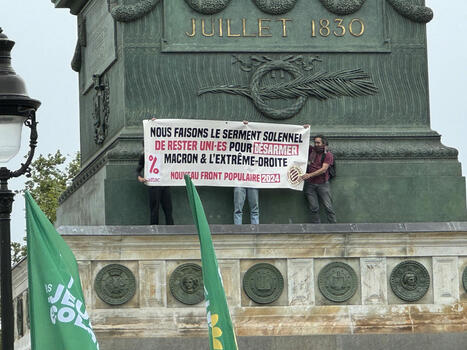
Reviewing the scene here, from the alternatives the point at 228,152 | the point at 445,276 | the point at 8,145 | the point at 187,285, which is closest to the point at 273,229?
the point at 187,285

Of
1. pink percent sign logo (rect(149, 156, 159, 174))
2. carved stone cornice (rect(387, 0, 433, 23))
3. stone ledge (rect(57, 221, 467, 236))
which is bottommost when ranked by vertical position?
stone ledge (rect(57, 221, 467, 236))

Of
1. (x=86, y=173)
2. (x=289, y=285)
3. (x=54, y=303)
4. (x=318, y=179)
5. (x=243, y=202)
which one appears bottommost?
(x=54, y=303)

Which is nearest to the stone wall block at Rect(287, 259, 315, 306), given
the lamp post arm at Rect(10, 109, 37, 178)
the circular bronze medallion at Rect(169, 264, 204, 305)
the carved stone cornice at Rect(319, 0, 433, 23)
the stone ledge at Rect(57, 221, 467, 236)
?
the stone ledge at Rect(57, 221, 467, 236)

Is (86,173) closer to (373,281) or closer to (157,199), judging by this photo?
(157,199)

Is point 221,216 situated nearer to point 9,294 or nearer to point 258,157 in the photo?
point 258,157

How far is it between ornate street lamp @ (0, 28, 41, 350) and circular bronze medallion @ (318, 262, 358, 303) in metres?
9.54

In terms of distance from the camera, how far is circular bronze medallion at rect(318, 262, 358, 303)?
26.6m

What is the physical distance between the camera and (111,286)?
25984 mm

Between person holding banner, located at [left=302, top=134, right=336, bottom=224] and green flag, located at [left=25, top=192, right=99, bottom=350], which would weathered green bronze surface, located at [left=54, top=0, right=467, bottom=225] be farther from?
green flag, located at [left=25, top=192, right=99, bottom=350]

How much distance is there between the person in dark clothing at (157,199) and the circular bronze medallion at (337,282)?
2509 millimetres

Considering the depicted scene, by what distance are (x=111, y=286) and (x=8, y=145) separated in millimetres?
9007

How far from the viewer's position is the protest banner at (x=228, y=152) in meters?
27.6

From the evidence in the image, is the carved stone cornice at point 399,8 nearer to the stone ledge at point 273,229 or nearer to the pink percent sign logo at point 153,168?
the stone ledge at point 273,229

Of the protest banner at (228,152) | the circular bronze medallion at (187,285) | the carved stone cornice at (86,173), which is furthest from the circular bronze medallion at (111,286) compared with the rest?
the carved stone cornice at (86,173)
